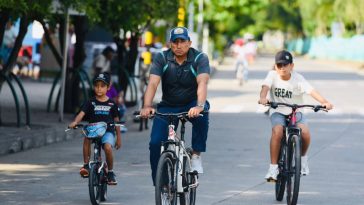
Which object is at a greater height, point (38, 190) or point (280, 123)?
point (280, 123)

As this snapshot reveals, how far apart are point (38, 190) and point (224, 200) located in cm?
215

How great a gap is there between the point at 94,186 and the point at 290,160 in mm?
2039

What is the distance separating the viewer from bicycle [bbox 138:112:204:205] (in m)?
9.74

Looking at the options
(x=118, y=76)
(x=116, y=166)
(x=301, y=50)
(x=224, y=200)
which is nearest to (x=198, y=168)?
(x=224, y=200)

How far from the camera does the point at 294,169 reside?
1180cm

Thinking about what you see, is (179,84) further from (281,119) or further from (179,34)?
(281,119)

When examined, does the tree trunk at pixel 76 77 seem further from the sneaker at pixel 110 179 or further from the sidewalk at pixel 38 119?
the sneaker at pixel 110 179

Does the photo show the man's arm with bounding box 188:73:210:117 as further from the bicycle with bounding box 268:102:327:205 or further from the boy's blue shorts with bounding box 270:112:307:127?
the boy's blue shorts with bounding box 270:112:307:127

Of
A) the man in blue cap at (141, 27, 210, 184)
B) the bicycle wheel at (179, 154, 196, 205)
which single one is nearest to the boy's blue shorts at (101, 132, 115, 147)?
the man in blue cap at (141, 27, 210, 184)

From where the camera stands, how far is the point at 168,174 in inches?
390

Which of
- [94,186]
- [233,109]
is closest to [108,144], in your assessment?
[94,186]

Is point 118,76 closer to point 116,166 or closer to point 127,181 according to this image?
point 116,166

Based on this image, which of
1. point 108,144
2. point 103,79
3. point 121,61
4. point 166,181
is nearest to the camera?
point 166,181

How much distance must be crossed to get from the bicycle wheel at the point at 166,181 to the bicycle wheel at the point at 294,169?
6.45ft
